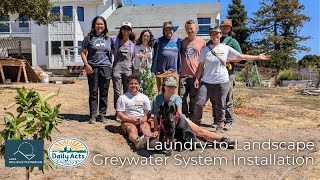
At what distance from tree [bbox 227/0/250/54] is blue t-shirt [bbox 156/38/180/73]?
34903 millimetres

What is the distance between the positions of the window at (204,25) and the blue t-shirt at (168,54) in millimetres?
24478

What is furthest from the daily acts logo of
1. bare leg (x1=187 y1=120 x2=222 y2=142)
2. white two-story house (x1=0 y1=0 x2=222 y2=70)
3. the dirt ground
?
white two-story house (x1=0 y1=0 x2=222 y2=70)

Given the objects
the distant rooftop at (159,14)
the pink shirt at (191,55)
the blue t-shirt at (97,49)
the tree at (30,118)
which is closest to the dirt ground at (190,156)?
the blue t-shirt at (97,49)

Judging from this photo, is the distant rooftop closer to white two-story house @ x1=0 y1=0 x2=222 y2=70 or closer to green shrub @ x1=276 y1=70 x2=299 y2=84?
white two-story house @ x1=0 y1=0 x2=222 y2=70

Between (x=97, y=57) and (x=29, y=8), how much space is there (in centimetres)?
768

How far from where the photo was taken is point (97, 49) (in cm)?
Answer: 608

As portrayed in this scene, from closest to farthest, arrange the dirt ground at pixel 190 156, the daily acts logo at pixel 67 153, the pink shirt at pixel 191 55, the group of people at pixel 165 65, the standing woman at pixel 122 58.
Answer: the daily acts logo at pixel 67 153 < the dirt ground at pixel 190 156 < the group of people at pixel 165 65 < the standing woman at pixel 122 58 < the pink shirt at pixel 191 55

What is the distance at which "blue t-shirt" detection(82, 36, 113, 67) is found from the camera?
19.9 feet

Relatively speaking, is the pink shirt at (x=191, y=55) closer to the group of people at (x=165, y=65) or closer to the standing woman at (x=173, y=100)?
the group of people at (x=165, y=65)

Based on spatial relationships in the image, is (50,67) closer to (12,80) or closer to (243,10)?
(12,80)

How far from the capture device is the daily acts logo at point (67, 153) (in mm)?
3697

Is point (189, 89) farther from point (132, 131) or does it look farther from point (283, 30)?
point (283, 30)

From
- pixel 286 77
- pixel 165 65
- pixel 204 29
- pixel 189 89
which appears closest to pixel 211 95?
pixel 189 89

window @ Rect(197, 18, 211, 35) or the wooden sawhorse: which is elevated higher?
window @ Rect(197, 18, 211, 35)
